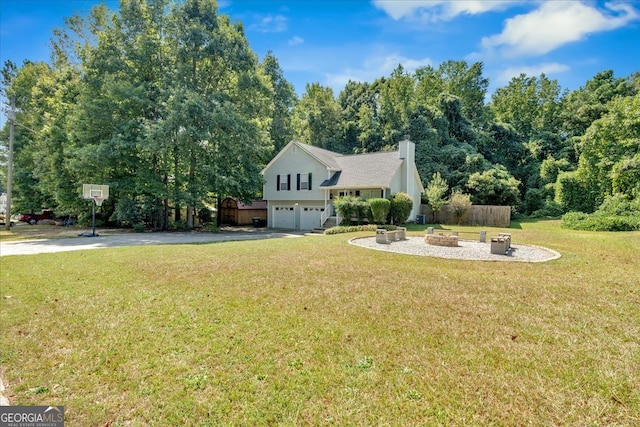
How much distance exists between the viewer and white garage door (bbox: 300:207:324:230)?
82.2 ft

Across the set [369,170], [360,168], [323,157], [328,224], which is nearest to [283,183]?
[323,157]

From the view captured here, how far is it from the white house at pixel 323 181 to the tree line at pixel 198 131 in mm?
2158

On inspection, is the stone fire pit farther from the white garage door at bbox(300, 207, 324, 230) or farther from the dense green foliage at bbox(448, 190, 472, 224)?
the white garage door at bbox(300, 207, 324, 230)

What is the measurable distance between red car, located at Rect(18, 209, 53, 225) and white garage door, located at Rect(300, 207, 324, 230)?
26959mm

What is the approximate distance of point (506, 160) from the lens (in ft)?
115

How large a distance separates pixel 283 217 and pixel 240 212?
Result: 19.1ft

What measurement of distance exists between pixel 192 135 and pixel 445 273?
19015 millimetres

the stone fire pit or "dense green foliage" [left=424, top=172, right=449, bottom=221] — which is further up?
"dense green foliage" [left=424, top=172, right=449, bottom=221]

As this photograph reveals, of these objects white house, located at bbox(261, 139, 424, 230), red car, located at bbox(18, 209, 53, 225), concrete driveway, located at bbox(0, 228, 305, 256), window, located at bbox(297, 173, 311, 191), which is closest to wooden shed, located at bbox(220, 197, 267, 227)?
white house, located at bbox(261, 139, 424, 230)

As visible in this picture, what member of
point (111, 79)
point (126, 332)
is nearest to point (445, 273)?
point (126, 332)

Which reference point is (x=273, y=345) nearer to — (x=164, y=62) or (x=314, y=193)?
(x=314, y=193)

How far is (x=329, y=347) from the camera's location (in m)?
3.86

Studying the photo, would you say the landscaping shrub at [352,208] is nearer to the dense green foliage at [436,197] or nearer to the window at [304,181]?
the window at [304,181]

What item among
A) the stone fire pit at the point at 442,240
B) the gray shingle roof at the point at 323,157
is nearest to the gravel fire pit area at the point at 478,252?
the stone fire pit at the point at 442,240
